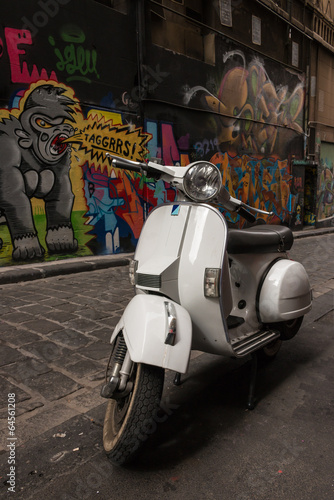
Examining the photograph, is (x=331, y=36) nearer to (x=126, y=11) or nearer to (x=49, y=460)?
(x=126, y=11)

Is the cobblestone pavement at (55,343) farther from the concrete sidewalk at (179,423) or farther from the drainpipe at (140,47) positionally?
the drainpipe at (140,47)

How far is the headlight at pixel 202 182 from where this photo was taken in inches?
89.7

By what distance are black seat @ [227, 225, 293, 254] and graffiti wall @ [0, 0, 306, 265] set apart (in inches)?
198

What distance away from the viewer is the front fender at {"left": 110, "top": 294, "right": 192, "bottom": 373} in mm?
1847

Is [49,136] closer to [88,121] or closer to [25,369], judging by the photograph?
[88,121]

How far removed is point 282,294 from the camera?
2.74 metres

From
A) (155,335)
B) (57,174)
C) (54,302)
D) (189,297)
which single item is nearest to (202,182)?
(189,297)

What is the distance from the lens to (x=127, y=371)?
75.9 inches

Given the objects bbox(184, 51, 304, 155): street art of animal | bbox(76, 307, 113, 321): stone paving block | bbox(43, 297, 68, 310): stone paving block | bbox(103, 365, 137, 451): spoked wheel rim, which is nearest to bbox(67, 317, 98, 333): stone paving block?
bbox(76, 307, 113, 321): stone paving block

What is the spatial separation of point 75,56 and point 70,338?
5985mm

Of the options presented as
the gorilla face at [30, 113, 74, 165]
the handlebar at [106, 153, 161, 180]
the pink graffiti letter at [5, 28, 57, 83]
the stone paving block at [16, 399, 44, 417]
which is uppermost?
the pink graffiti letter at [5, 28, 57, 83]

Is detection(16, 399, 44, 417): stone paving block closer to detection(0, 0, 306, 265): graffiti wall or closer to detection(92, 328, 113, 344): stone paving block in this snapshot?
detection(92, 328, 113, 344): stone paving block

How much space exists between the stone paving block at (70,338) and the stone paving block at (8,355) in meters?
0.37

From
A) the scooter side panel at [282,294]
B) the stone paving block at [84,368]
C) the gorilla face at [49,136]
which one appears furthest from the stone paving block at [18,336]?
the gorilla face at [49,136]
